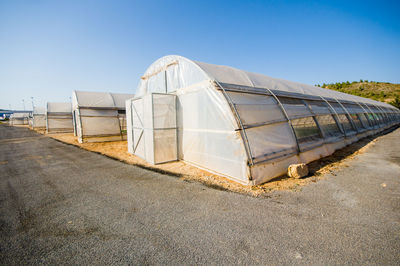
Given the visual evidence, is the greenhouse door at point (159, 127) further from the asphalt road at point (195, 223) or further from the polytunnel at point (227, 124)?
the asphalt road at point (195, 223)

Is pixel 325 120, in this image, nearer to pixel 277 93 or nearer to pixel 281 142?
pixel 277 93

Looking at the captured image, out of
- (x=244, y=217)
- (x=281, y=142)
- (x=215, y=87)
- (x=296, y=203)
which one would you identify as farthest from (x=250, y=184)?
(x=215, y=87)

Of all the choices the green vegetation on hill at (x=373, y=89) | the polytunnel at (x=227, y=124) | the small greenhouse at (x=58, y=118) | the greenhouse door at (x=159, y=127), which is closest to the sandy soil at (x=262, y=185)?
the polytunnel at (x=227, y=124)

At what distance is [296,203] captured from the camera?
391cm

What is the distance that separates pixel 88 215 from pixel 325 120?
10.6 meters

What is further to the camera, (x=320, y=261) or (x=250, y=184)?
(x=250, y=184)

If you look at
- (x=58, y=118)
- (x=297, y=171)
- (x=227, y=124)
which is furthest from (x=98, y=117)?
(x=297, y=171)

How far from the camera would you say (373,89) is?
1919 inches

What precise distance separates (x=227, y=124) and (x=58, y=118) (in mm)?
28251

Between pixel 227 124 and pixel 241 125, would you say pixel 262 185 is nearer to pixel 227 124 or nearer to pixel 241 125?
pixel 241 125

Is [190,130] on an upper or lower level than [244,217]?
upper

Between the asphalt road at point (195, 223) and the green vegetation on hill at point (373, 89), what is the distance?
5069 cm

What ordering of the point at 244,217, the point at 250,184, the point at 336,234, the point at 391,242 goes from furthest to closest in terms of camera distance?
the point at 250,184, the point at 244,217, the point at 336,234, the point at 391,242

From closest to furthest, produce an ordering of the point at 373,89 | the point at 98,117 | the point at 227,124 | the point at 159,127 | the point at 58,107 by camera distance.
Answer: the point at 227,124
the point at 159,127
the point at 98,117
the point at 58,107
the point at 373,89
